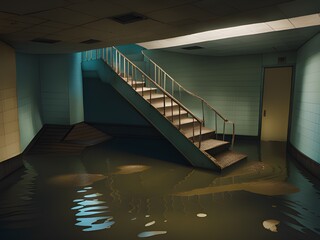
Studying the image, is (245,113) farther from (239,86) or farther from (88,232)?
(88,232)

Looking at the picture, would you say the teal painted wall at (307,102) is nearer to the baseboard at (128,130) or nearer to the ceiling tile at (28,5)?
the baseboard at (128,130)

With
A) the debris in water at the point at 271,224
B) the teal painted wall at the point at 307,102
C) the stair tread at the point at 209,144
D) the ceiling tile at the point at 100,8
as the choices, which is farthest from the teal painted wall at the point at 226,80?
the ceiling tile at the point at 100,8

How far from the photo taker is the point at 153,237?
2.96 metres

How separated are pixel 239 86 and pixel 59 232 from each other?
7.38m

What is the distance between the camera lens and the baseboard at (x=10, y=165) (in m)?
5.14

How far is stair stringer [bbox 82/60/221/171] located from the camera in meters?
5.70

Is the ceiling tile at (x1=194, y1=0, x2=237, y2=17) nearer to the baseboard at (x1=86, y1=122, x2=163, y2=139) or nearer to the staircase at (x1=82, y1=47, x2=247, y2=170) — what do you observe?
the staircase at (x1=82, y1=47, x2=247, y2=170)

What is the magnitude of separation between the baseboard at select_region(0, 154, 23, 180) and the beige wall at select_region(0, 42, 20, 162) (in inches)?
3.8

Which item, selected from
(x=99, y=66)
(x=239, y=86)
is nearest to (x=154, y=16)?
(x=99, y=66)

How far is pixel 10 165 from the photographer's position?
5414 mm

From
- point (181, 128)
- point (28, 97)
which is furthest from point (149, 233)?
point (28, 97)

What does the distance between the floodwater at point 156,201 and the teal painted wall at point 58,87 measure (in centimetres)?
281

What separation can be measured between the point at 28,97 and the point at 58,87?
132 cm

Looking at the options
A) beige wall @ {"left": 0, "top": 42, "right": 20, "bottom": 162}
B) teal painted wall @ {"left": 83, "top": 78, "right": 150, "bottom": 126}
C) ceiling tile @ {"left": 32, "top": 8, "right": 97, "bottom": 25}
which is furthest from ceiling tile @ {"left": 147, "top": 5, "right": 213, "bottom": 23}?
teal painted wall @ {"left": 83, "top": 78, "right": 150, "bottom": 126}
